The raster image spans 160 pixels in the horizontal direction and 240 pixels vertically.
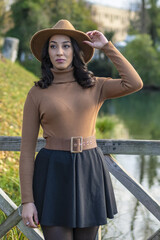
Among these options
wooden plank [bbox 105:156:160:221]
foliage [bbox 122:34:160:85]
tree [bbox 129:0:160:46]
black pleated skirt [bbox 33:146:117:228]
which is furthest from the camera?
tree [bbox 129:0:160:46]

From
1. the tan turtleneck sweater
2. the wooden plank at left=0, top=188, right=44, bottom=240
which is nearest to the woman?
the tan turtleneck sweater


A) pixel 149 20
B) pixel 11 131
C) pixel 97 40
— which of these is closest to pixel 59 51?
pixel 97 40

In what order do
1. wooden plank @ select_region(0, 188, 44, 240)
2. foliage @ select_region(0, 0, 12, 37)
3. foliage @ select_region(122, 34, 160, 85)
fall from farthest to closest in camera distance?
1. foliage @ select_region(0, 0, 12, 37)
2. foliage @ select_region(122, 34, 160, 85)
3. wooden plank @ select_region(0, 188, 44, 240)

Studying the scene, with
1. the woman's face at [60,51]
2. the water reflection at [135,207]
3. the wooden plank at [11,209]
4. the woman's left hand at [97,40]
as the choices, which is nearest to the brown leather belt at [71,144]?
the woman's face at [60,51]

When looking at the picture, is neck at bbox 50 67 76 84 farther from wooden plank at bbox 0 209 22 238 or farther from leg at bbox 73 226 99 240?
wooden plank at bbox 0 209 22 238

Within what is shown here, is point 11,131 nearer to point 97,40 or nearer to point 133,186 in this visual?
point 133,186

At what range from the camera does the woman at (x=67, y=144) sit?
2.29 metres

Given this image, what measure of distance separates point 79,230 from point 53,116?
68 centimetres

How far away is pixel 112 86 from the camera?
2383mm

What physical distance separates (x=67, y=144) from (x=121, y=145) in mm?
811

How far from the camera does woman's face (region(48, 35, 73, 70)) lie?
2.35 metres

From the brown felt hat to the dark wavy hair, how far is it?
0.04 meters

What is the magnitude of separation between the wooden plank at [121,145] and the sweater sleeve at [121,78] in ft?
2.29

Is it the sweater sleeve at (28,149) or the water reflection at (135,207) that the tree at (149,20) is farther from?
the sweater sleeve at (28,149)
